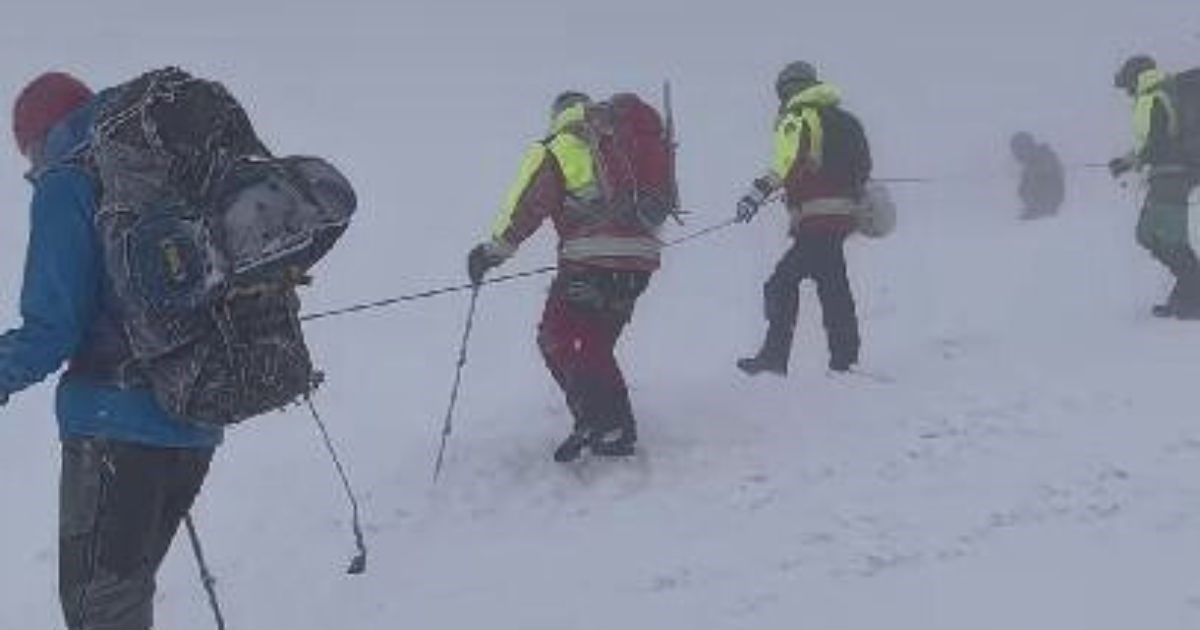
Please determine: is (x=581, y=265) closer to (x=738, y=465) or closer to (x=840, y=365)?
(x=738, y=465)

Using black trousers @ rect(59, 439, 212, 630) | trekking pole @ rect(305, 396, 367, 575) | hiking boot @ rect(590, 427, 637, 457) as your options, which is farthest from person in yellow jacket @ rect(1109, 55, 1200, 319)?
black trousers @ rect(59, 439, 212, 630)

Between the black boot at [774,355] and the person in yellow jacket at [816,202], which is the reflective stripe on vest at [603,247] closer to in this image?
the person in yellow jacket at [816,202]

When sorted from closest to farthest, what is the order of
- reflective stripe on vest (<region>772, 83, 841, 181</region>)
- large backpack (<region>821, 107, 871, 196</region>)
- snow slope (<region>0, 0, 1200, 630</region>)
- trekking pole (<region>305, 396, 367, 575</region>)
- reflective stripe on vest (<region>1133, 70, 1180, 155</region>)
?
trekking pole (<region>305, 396, 367, 575</region>)
snow slope (<region>0, 0, 1200, 630</region>)
reflective stripe on vest (<region>772, 83, 841, 181</region>)
large backpack (<region>821, 107, 871, 196</region>)
reflective stripe on vest (<region>1133, 70, 1180, 155</region>)

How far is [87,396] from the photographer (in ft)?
17.3

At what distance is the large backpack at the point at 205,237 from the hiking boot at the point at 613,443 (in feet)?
13.2

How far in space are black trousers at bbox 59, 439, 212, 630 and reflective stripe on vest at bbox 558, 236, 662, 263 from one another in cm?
394

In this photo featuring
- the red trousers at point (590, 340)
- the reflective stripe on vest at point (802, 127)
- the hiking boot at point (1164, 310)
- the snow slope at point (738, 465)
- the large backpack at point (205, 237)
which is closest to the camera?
the large backpack at point (205, 237)

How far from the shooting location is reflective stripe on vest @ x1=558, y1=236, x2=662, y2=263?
914cm

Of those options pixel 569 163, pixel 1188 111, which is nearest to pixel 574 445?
pixel 569 163

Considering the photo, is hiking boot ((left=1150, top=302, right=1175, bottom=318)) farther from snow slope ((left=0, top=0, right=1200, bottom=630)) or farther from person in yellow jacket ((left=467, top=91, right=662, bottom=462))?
person in yellow jacket ((left=467, top=91, right=662, bottom=462))

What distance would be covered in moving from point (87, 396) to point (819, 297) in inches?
265

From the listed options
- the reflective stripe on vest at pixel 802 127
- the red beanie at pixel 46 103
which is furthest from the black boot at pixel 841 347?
the red beanie at pixel 46 103

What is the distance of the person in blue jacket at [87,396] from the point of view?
5023 millimetres

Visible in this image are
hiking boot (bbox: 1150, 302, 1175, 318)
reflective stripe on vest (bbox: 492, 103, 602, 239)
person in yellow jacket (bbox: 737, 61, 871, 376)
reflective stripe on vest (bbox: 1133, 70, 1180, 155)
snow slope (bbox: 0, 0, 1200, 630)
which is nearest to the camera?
snow slope (bbox: 0, 0, 1200, 630)
